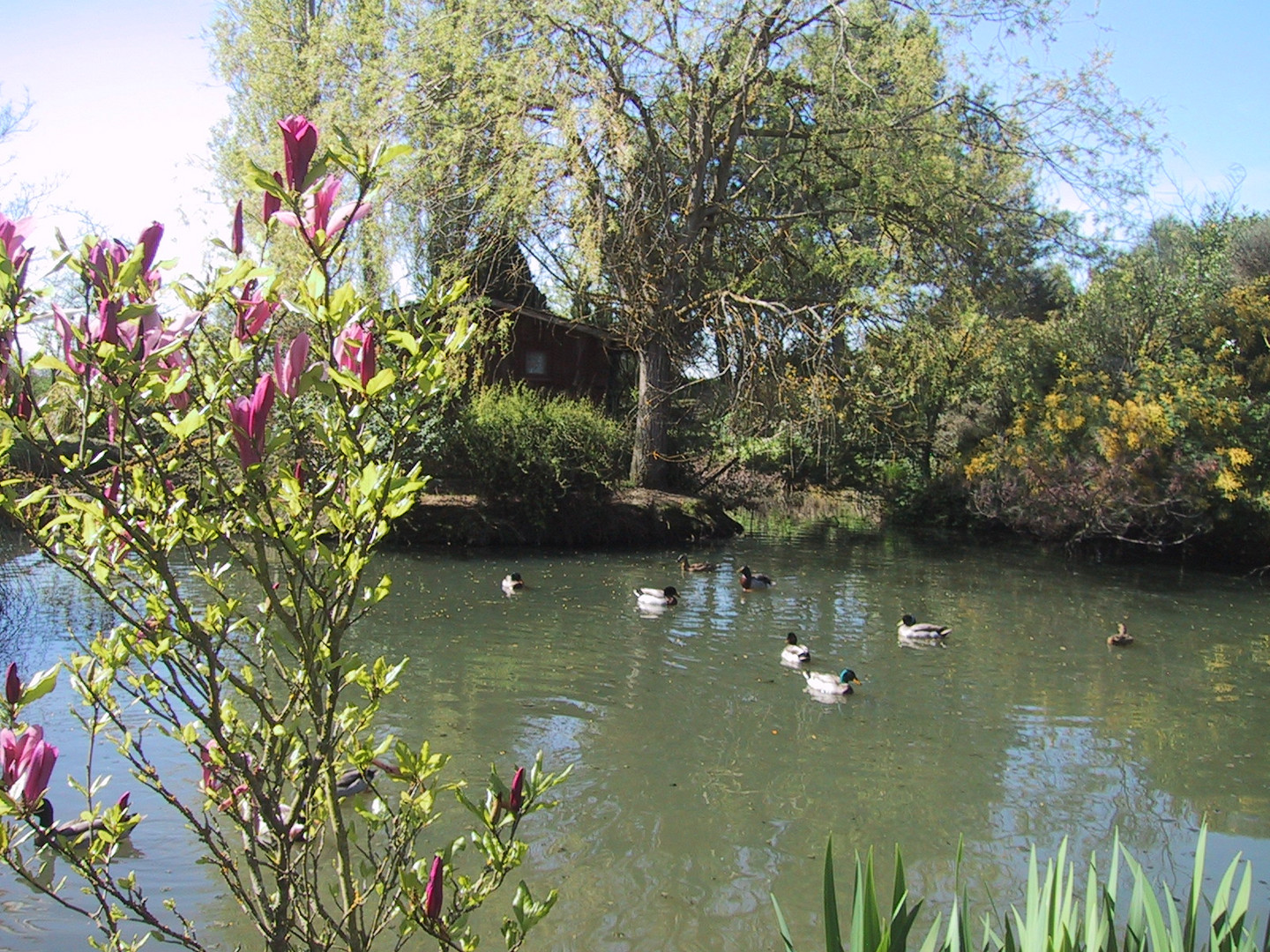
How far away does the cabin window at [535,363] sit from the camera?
23609 mm

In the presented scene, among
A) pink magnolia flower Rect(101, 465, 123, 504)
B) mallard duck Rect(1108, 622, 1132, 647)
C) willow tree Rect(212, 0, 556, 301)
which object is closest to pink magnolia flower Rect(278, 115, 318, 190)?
pink magnolia flower Rect(101, 465, 123, 504)

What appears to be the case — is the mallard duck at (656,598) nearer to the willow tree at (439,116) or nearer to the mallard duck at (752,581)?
the mallard duck at (752,581)

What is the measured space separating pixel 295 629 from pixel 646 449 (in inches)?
A: 728

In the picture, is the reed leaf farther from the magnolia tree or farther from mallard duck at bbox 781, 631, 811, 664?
mallard duck at bbox 781, 631, 811, 664

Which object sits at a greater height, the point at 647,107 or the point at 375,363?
the point at 647,107

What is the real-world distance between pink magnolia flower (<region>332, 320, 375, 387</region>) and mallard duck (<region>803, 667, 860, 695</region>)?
24.5ft

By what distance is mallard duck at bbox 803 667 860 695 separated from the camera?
8961 mm

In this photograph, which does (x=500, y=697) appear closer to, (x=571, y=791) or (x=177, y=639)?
(x=571, y=791)

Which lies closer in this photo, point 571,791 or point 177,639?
point 177,639

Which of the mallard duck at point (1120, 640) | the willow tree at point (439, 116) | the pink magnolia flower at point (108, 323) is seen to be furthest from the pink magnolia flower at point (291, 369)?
the willow tree at point (439, 116)

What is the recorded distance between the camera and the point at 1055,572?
17.4m

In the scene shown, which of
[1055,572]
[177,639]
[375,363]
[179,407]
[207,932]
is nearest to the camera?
[375,363]

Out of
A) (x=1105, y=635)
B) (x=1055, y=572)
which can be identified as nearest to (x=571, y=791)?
(x=1105, y=635)

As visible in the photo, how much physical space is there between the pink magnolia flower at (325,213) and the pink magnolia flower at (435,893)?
4.25ft
